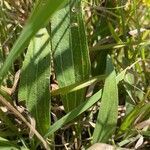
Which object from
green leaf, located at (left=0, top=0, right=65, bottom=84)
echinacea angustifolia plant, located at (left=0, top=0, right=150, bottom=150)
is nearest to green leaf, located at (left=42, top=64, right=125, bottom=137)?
echinacea angustifolia plant, located at (left=0, top=0, right=150, bottom=150)

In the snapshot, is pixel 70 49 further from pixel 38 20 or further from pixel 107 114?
pixel 38 20

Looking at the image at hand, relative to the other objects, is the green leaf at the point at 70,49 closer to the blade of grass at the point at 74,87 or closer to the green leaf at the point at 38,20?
the blade of grass at the point at 74,87

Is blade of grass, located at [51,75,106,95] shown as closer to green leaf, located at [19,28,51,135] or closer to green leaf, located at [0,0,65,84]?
green leaf, located at [19,28,51,135]

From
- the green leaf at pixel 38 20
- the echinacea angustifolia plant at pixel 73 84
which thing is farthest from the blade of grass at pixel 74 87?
A: the green leaf at pixel 38 20

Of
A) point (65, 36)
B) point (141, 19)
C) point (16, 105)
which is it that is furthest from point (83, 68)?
point (141, 19)

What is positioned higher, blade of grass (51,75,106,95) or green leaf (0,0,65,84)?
green leaf (0,0,65,84)

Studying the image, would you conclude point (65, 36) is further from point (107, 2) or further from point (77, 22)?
point (107, 2)

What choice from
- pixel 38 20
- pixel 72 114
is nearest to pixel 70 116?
pixel 72 114
